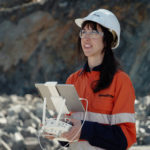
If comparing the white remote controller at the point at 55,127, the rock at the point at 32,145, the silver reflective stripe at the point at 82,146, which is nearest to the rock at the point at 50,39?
the rock at the point at 32,145

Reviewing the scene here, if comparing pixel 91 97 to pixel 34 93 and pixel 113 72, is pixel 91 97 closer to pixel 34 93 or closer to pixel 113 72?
pixel 113 72

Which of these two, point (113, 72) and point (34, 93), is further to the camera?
point (34, 93)

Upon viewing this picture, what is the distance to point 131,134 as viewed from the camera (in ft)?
7.25

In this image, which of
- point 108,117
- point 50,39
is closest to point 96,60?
point 108,117

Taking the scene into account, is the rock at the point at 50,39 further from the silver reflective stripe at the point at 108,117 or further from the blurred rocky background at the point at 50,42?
the silver reflective stripe at the point at 108,117

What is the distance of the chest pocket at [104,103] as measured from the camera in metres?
2.24

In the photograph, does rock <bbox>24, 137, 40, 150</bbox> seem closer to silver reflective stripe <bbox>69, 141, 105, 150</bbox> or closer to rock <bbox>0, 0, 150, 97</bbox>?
silver reflective stripe <bbox>69, 141, 105, 150</bbox>

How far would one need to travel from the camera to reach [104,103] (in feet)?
7.35

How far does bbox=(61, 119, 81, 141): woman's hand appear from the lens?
2.14 m

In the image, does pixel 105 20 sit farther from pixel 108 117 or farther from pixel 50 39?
pixel 50 39

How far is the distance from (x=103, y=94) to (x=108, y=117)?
0.45 feet

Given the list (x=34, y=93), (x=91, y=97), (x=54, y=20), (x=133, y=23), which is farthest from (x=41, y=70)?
(x=91, y=97)

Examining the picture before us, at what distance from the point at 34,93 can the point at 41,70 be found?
0.85m

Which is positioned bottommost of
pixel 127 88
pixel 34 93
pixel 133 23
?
pixel 34 93
